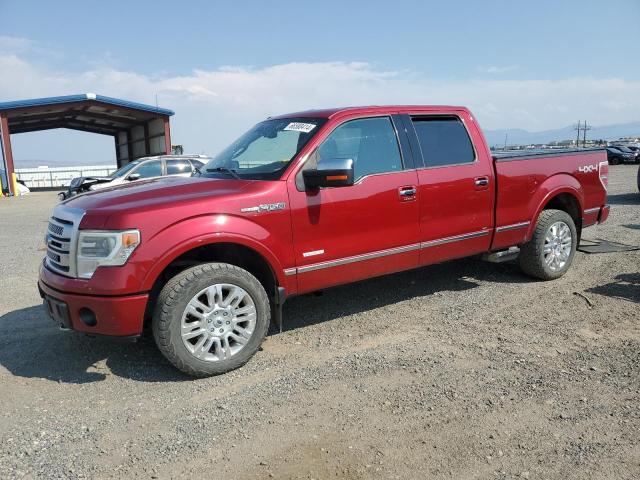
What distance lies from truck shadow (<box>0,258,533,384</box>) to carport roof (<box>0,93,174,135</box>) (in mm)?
26557

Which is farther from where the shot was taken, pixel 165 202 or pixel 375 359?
pixel 375 359

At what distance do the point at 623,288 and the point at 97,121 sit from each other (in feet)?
130

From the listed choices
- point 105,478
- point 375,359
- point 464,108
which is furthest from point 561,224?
point 105,478

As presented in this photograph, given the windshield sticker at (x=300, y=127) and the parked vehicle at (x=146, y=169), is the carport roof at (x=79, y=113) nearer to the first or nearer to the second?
the parked vehicle at (x=146, y=169)

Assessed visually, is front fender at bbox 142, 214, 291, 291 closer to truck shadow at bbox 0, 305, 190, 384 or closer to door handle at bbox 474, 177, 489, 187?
truck shadow at bbox 0, 305, 190, 384

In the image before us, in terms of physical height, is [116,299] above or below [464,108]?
below

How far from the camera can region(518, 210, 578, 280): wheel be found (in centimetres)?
586

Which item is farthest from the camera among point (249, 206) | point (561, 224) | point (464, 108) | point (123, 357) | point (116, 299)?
point (561, 224)

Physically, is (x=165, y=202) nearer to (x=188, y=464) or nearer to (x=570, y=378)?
(x=188, y=464)

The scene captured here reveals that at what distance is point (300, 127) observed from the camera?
4598 mm

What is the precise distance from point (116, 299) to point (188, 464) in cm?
126

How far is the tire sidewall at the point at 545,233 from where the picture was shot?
19.2 feet

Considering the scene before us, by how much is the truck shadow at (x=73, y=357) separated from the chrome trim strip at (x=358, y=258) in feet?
4.20

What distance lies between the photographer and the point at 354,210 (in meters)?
4.38
